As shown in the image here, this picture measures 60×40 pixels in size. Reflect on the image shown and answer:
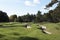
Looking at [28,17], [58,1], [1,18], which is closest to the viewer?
[58,1]

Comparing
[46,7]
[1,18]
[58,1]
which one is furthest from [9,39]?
[1,18]

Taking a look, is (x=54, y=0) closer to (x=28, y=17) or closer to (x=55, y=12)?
(x=55, y=12)

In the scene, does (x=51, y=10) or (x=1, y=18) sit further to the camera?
(x=1, y=18)

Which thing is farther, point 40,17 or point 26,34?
point 40,17

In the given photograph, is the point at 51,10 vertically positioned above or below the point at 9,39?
above

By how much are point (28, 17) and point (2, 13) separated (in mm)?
42887

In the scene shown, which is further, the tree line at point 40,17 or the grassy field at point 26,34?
the tree line at point 40,17

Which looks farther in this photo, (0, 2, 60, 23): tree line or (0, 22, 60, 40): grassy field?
(0, 2, 60, 23): tree line

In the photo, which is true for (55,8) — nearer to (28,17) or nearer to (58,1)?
(58,1)

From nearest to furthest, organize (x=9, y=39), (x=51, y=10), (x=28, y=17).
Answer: (x=9, y=39)
(x=51, y=10)
(x=28, y=17)

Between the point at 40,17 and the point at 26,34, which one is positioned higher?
the point at 40,17

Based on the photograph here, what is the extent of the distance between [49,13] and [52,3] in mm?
4170

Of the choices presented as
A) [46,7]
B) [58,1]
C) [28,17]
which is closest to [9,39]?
[58,1]

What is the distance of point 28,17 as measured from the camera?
582ft
